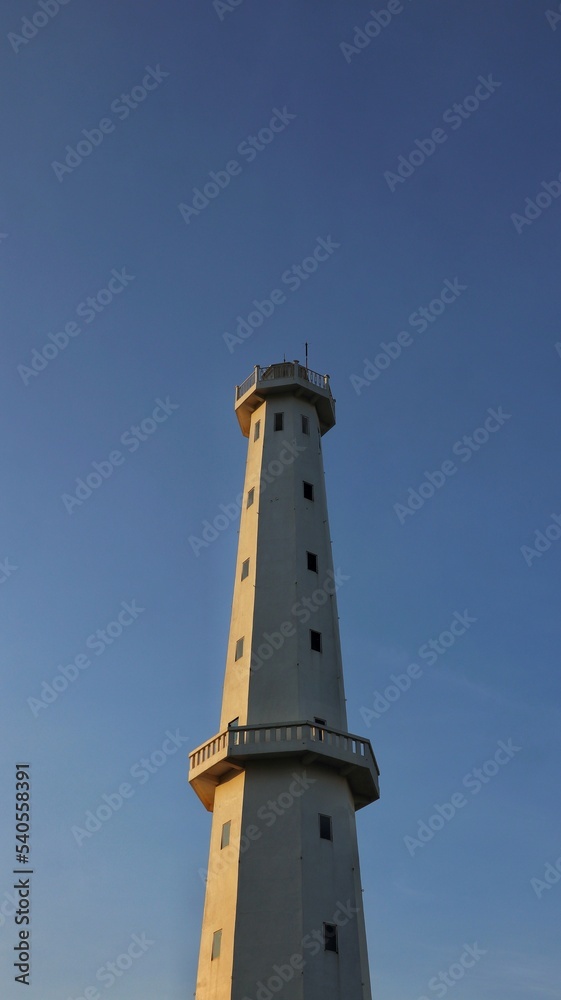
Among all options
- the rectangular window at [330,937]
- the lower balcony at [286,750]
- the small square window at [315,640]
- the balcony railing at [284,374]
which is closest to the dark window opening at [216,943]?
the rectangular window at [330,937]

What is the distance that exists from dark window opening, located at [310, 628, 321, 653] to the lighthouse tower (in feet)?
0.18

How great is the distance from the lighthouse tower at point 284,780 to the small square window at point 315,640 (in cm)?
5

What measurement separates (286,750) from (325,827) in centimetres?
344

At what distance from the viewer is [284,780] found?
4022 cm

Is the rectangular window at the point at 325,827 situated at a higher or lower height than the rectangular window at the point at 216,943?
higher

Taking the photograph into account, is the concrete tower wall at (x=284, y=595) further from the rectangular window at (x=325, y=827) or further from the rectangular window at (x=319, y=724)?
the rectangular window at (x=325, y=827)

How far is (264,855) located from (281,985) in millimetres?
4690

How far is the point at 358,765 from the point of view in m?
40.8

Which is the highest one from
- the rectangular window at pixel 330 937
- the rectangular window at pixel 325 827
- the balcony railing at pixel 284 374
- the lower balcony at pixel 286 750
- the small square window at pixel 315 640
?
the balcony railing at pixel 284 374

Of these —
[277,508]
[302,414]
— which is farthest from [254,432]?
A: [277,508]

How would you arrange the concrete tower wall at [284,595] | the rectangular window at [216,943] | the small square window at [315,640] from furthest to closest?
the small square window at [315,640], the concrete tower wall at [284,595], the rectangular window at [216,943]

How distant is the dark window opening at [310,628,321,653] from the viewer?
44781 mm

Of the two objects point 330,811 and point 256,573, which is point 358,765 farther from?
point 256,573

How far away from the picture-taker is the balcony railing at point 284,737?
131 ft
